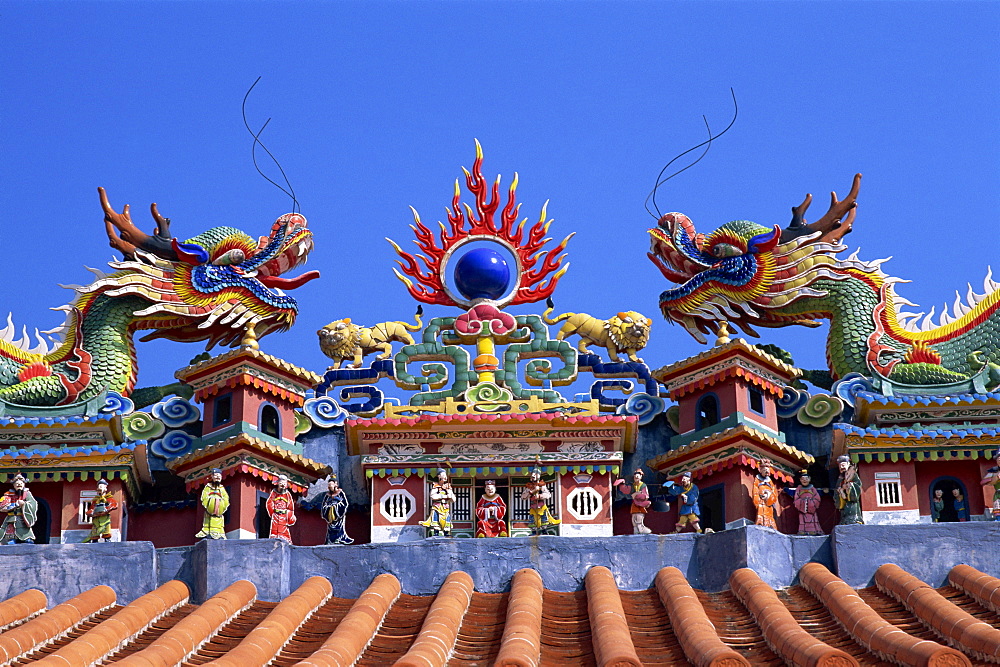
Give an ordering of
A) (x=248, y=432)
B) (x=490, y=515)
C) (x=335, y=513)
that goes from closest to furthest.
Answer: (x=490, y=515), (x=335, y=513), (x=248, y=432)

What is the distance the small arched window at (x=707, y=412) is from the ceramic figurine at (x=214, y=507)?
7364 mm

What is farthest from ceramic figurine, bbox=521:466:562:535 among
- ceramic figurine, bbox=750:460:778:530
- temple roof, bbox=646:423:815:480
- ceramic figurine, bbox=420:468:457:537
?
ceramic figurine, bbox=750:460:778:530

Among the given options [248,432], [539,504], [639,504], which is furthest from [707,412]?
[248,432]

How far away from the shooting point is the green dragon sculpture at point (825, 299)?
88.4 ft

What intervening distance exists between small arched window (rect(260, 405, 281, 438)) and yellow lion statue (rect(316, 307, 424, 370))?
3.85 ft

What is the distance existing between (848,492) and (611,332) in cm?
520

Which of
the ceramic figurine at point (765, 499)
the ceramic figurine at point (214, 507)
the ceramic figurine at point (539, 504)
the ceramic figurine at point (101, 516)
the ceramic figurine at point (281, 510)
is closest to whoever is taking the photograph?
the ceramic figurine at point (214, 507)

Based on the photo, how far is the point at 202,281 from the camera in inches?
1110

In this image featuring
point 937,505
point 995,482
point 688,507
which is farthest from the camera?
point 937,505

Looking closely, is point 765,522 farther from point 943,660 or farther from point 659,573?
point 943,660

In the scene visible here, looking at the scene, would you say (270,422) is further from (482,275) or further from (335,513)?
(482,275)

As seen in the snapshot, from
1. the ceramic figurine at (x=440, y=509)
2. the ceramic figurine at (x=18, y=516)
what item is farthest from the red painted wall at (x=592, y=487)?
the ceramic figurine at (x=18, y=516)

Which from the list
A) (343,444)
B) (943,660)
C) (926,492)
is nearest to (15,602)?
(343,444)

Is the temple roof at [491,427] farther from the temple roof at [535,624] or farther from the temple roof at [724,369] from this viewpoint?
the temple roof at [535,624]
